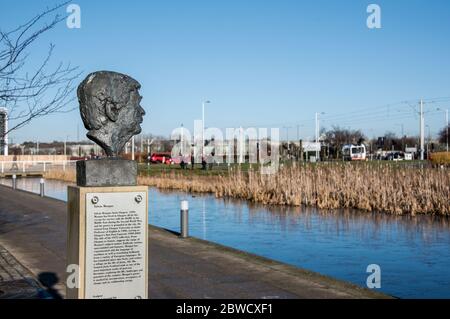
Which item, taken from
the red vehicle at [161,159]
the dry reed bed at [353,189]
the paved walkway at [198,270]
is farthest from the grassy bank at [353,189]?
the red vehicle at [161,159]

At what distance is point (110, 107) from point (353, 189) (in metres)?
16.9

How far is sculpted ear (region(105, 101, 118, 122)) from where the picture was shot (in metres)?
7.14

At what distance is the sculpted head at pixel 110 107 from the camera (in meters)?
7.08

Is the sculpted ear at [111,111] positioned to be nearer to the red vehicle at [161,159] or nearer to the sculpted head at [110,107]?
the sculpted head at [110,107]

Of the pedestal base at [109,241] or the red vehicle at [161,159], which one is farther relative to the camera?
the red vehicle at [161,159]

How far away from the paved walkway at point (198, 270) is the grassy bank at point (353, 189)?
886 cm

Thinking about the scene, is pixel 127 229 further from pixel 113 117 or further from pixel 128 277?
pixel 113 117

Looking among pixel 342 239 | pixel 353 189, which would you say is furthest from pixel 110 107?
pixel 353 189

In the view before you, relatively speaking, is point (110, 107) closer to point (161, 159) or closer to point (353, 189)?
point (353, 189)

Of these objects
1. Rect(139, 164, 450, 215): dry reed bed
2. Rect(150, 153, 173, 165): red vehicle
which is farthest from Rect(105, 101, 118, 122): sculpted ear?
Rect(150, 153, 173, 165): red vehicle

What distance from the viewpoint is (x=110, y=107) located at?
23.5 feet

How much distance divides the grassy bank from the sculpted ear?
48.2 feet

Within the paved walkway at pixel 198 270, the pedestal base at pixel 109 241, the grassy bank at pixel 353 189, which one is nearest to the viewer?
the pedestal base at pixel 109 241
